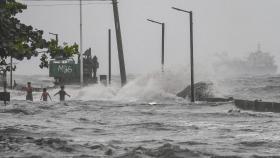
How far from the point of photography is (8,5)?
20.0m

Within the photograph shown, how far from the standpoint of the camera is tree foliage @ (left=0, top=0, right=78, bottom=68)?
725 inches

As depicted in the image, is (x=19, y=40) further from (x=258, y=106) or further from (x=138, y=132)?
(x=258, y=106)

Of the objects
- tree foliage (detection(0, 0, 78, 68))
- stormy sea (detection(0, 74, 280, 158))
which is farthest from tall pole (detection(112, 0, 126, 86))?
tree foliage (detection(0, 0, 78, 68))

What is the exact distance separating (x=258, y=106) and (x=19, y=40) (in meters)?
14.9

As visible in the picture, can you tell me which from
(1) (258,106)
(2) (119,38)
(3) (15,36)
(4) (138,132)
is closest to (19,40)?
(3) (15,36)

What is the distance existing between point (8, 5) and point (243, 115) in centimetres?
1210

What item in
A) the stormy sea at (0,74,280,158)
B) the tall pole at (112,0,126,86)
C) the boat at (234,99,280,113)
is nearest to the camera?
the stormy sea at (0,74,280,158)

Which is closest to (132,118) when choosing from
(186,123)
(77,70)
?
(186,123)

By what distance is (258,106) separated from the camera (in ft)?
103

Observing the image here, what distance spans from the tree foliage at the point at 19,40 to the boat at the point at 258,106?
11.7 metres

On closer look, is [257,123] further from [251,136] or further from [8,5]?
[8,5]

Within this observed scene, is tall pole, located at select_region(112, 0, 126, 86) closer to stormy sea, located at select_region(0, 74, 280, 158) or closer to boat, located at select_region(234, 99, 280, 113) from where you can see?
stormy sea, located at select_region(0, 74, 280, 158)

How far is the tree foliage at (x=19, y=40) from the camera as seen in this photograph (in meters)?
18.4

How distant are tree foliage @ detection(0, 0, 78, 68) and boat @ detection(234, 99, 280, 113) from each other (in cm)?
1174
